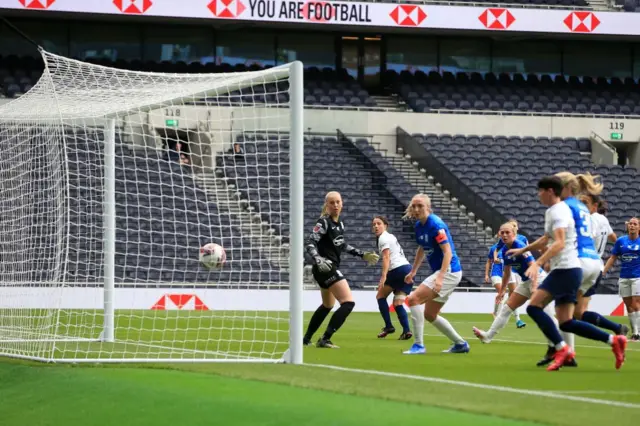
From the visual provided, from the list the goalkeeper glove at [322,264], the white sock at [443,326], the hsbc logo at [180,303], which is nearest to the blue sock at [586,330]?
the white sock at [443,326]

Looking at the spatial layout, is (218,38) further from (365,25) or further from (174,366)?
(174,366)

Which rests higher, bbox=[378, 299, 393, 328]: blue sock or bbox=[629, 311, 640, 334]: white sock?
bbox=[378, 299, 393, 328]: blue sock

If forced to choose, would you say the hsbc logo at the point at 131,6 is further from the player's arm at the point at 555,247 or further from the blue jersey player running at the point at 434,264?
the player's arm at the point at 555,247

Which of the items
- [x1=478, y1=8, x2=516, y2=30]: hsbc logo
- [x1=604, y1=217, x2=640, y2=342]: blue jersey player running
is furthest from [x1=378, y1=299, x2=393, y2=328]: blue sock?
[x1=478, y1=8, x2=516, y2=30]: hsbc logo

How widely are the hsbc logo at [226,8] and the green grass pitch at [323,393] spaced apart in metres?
25.5

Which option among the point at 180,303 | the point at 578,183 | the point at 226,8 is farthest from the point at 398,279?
the point at 226,8

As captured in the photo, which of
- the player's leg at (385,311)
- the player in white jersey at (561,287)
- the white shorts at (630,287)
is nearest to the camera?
the player in white jersey at (561,287)

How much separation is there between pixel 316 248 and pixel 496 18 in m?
27.4

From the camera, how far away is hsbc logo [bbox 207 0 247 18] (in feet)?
122

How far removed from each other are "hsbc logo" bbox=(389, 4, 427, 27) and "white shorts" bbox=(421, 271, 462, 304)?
85.4ft

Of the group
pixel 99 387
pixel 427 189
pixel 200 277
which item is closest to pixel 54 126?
pixel 99 387

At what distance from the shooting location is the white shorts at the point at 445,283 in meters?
13.5

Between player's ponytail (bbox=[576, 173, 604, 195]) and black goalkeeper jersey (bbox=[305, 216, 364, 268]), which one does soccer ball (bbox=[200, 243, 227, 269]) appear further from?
player's ponytail (bbox=[576, 173, 604, 195])

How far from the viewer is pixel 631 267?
61.5 ft
